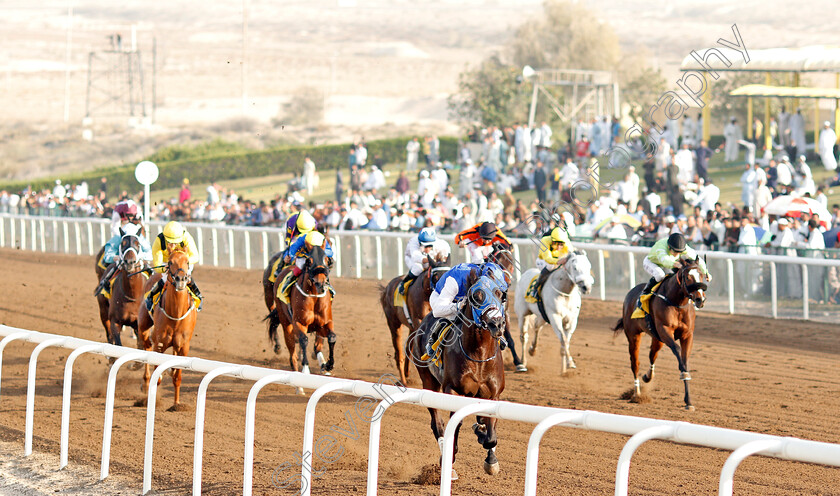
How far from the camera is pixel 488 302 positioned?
5992 mm

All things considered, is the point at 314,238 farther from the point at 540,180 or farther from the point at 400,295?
the point at 540,180

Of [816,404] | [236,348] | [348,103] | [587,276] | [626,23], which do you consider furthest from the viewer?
[626,23]

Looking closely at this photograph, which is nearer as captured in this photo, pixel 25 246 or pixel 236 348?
pixel 236 348

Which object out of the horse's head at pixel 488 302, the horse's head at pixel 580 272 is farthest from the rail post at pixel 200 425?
the horse's head at pixel 580 272

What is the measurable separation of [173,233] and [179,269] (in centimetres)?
45

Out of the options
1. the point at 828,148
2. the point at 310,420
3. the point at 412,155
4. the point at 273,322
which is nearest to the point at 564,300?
the point at 273,322

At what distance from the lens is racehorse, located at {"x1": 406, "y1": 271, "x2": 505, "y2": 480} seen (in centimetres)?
599

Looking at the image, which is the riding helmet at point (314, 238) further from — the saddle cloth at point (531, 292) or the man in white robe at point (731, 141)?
the man in white robe at point (731, 141)

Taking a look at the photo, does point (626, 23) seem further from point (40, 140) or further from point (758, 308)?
point (758, 308)

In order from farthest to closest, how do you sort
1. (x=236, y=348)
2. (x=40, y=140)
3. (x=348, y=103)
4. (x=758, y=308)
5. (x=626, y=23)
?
(x=626, y=23) < (x=348, y=103) < (x=40, y=140) < (x=758, y=308) < (x=236, y=348)

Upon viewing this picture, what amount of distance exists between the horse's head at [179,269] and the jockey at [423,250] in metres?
1.94

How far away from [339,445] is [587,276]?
3.68m

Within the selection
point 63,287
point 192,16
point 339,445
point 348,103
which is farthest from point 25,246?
point 192,16

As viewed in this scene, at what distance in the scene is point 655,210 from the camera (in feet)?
58.5
